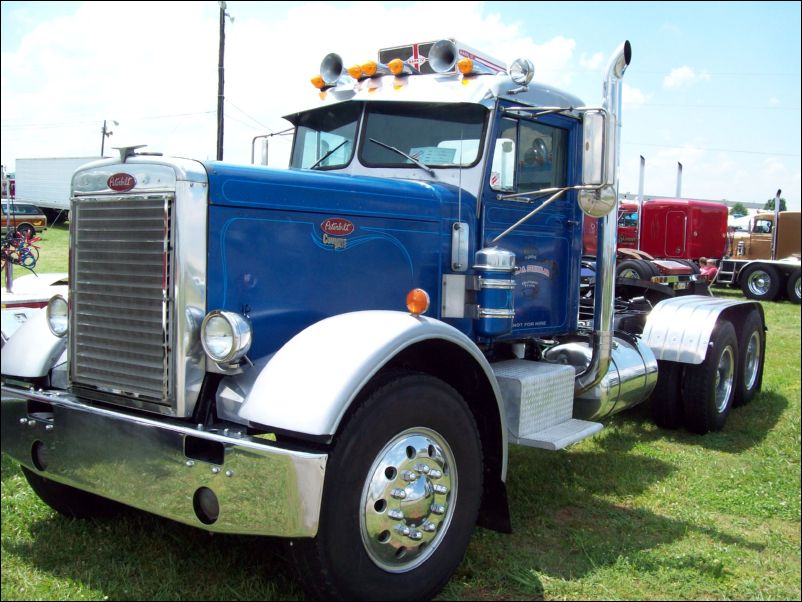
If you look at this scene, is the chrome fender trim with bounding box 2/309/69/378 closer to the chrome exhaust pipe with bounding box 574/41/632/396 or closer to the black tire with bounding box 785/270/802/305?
the chrome exhaust pipe with bounding box 574/41/632/396

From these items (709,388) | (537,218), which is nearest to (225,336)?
(537,218)

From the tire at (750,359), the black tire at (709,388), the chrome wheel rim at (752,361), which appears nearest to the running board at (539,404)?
the black tire at (709,388)

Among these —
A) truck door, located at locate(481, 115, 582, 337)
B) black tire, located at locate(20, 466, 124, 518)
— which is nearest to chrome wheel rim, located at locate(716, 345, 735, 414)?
truck door, located at locate(481, 115, 582, 337)

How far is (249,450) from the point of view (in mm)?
2791

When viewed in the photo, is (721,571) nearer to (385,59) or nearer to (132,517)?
(132,517)

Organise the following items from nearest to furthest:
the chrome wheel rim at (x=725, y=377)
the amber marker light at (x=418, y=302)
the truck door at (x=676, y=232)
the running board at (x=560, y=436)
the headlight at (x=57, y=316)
A: 1. the amber marker light at (x=418, y=302)
2. the headlight at (x=57, y=316)
3. the running board at (x=560, y=436)
4. the chrome wheel rim at (x=725, y=377)
5. the truck door at (x=676, y=232)

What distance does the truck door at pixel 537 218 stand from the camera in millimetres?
4508

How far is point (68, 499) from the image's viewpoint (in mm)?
4020

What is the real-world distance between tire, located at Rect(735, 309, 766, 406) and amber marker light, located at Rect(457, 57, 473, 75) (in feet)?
14.2

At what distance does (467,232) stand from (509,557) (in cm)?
176

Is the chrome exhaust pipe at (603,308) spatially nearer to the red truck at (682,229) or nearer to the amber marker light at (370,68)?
the amber marker light at (370,68)

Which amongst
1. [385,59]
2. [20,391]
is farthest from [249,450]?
[385,59]

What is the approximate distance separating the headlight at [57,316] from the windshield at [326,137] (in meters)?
1.84

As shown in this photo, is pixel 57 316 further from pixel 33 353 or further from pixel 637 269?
pixel 637 269
